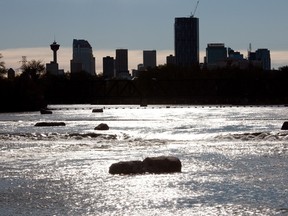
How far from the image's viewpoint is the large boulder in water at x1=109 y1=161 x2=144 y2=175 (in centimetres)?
5038

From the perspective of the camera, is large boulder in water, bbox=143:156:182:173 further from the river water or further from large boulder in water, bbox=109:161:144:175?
the river water

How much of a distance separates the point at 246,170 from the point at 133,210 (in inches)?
670

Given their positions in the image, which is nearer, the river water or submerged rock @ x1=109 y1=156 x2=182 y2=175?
the river water

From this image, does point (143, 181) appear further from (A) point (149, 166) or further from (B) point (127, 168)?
(B) point (127, 168)

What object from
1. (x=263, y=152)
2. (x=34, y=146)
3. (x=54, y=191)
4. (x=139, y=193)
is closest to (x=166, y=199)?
(x=139, y=193)

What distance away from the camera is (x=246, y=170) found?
53.1m

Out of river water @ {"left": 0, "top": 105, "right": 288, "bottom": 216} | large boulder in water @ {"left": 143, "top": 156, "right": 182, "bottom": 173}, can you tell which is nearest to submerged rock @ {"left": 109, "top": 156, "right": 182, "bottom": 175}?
large boulder in water @ {"left": 143, "top": 156, "right": 182, "bottom": 173}

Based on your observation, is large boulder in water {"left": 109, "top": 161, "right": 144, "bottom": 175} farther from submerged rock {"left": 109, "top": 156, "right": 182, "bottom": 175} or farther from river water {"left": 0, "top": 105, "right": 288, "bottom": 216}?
river water {"left": 0, "top": 105, "right": 288, "bottom": 216}

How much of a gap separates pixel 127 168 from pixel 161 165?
202cm

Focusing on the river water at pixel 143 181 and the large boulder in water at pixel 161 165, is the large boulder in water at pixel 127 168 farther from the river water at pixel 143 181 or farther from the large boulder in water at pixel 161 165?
the river water at pixel 143 181

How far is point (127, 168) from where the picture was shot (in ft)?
167

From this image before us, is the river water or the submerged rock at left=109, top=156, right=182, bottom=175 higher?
the submerged rock at left=109, top=156, right=182, bottom=175

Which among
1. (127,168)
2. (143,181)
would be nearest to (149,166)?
(127,168)

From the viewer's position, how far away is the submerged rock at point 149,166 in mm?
50344
